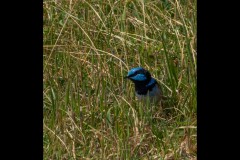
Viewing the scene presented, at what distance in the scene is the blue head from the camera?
413 cm

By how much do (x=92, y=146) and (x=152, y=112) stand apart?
0.55 meters

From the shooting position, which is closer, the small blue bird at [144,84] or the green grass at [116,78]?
the green grass at [116,78]

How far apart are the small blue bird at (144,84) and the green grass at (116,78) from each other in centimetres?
5

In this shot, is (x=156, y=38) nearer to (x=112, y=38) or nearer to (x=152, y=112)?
(x=112, y=38)

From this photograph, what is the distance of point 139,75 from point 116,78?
0.15 m

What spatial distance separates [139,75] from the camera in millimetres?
4168

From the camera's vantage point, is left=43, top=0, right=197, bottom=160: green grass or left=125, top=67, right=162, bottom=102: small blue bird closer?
left=43, top=0, right=197, bottom=160: green grass

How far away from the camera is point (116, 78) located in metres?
4.16

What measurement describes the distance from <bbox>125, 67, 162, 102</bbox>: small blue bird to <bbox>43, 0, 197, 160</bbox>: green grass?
5 centimetres

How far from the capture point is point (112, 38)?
181 inches

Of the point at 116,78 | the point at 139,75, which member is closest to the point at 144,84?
the point at 139,75

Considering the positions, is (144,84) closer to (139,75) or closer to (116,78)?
(139,75)

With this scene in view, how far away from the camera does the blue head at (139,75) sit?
13.6ft

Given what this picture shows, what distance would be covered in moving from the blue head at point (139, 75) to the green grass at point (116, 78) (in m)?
0.08
